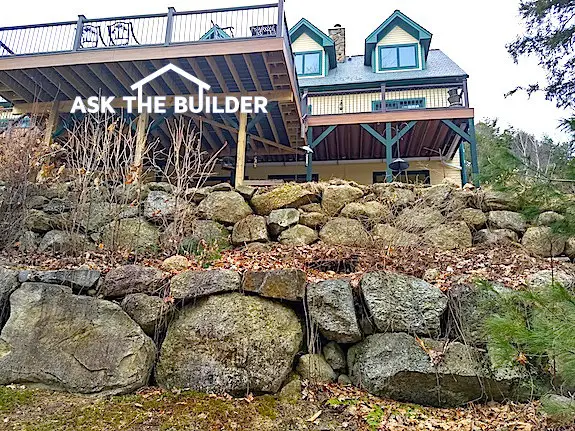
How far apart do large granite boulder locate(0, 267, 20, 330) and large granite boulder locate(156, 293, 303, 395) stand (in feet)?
5.26

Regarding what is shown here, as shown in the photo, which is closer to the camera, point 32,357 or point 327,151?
point 32,357

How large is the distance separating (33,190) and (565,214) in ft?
21.1

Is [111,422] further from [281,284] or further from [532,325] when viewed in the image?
[532,325]

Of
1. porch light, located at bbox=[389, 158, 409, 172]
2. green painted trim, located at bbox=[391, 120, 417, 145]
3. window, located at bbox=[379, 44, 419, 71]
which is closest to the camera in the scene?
porch light, located at bbox=[389, 158, 409, 172]

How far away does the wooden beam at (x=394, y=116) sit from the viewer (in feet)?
33.7

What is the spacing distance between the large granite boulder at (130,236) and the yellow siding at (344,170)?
23.4 ft

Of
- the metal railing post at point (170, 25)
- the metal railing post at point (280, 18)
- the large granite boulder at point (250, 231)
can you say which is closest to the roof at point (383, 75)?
the metal railing post at point (280, 18)

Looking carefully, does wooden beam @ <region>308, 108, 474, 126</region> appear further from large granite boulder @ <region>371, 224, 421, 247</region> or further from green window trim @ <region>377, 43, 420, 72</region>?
large granite boulder @ <region>371, 224, 421, 247</region>

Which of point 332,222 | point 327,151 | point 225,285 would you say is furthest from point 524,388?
point 327,151

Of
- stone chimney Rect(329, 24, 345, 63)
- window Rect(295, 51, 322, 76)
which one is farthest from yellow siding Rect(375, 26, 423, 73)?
window Rect(295, 51, 322, 76)

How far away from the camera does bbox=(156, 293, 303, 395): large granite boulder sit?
3691mm

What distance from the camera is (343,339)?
3996mm

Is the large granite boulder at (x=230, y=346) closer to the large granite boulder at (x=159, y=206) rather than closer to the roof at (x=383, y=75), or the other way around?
the large granite boulder at (x=159, y=206)

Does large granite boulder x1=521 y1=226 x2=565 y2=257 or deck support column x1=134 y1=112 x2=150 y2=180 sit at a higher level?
deck support column x1=134 y1=112 x2=150 y2=180
